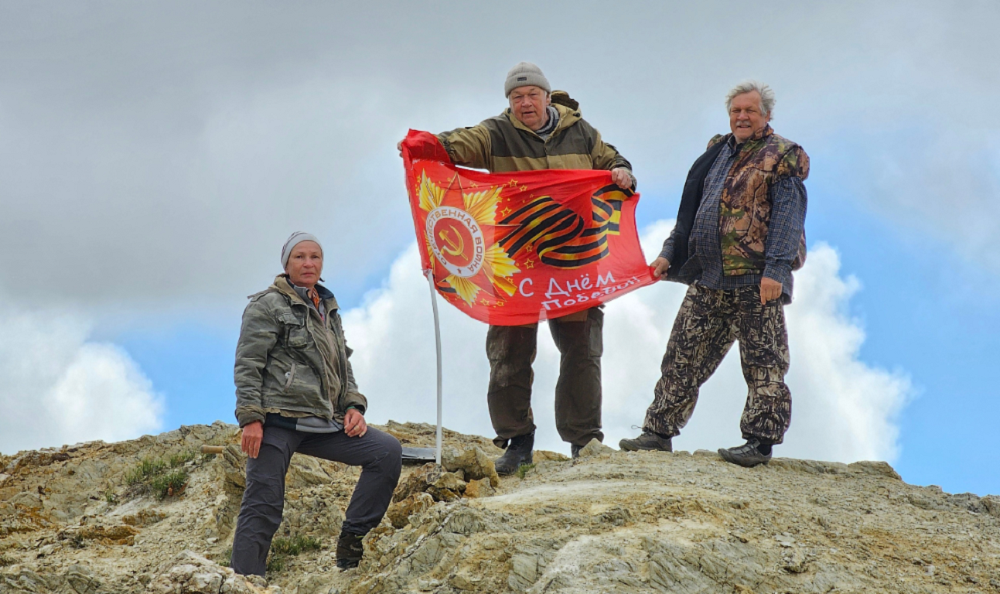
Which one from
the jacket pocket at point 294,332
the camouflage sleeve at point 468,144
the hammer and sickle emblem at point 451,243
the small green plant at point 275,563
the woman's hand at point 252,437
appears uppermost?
the camouflage sleeve at point 468,144

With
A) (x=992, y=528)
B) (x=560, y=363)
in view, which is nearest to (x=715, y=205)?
(x=560, y=363)

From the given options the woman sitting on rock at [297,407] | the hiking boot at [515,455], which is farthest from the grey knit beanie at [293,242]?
the hiking boot at [515,455]

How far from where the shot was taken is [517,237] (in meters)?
8.13

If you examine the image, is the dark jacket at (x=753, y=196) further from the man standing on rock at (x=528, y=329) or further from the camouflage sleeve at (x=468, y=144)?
the camouflage sleeve at (x=468, y=144)

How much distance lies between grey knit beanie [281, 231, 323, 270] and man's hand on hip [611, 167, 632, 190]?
3096mm

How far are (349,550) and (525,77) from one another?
404cm

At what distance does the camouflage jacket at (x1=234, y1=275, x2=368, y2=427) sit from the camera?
562cm

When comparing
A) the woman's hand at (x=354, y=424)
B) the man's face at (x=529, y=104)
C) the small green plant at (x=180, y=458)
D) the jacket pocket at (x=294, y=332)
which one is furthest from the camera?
the small green plant at (x=180, y=458)

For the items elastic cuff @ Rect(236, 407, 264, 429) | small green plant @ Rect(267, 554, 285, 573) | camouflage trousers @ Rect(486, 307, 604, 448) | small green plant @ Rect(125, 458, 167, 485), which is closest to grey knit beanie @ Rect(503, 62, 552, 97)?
camouflage trousers @ Rect(486, 307, 604, 448)

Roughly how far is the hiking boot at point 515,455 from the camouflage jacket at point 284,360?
222 centimetres

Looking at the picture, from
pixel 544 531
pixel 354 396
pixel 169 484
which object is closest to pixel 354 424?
pixel 354 396

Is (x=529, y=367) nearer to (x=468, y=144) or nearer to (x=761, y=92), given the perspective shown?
(x=468, y=144)

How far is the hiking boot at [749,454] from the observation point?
7867 mm

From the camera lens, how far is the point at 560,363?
8.19 metres
